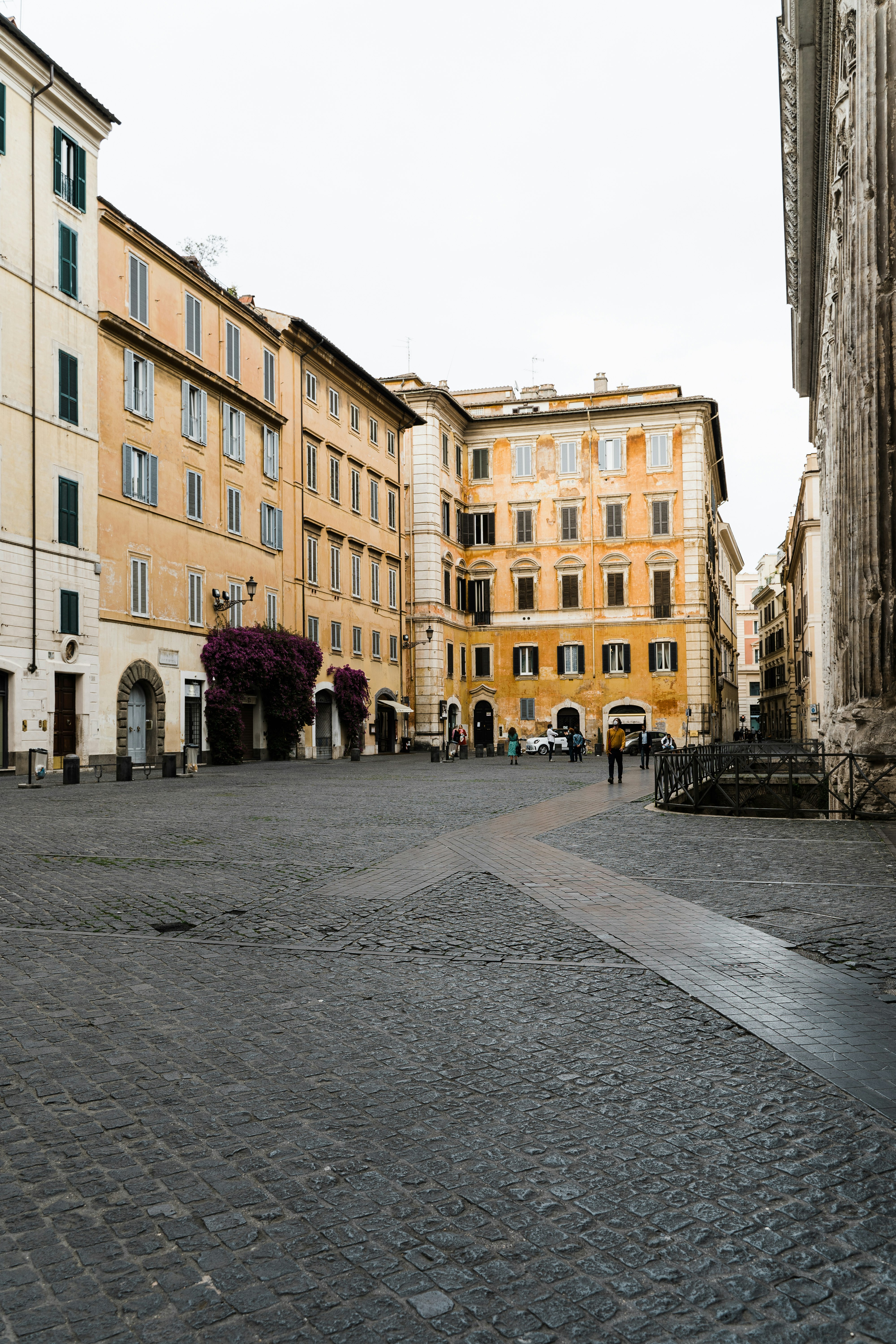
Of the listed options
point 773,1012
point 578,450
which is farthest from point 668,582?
point 773,1012

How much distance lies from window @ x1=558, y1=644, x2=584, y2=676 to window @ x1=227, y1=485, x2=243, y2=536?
24192 millimetres

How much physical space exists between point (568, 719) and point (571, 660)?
3.07 m

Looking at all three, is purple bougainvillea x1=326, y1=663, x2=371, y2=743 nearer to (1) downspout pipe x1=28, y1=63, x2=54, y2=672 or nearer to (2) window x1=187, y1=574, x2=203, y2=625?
(2) window x1=187, y1=574, x2=203, y2=625

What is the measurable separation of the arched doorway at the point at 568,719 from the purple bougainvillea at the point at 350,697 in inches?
582

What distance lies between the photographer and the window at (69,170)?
28500 mm

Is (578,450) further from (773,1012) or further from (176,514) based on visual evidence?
(773,1012)

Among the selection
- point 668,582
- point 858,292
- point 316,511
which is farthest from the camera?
point 668,582

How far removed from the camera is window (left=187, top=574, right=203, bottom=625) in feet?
111

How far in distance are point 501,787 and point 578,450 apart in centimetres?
3647

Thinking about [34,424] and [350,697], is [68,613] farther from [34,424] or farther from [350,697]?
[350,697]

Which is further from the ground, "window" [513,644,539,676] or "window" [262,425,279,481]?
"window" [262,425,279,481]

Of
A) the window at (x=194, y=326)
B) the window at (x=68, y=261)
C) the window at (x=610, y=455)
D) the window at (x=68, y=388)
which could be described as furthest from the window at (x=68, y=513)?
the window at (x=610, y=455)

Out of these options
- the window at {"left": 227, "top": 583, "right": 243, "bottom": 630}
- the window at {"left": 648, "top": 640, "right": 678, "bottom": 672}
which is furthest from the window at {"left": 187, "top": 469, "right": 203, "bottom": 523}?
the window at {"left": 648, "top": 640, "right": 678, "bottom": 672}

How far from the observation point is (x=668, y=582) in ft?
183
